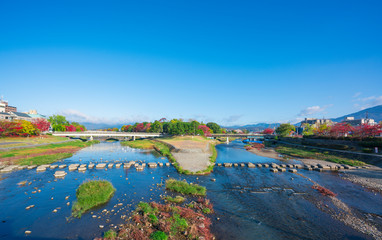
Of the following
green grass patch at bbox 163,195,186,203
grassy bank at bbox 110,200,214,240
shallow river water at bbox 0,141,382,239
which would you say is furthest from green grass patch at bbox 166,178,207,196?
grassy bank at bbox 110,200,214,240

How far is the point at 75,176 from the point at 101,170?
5087 millimetres

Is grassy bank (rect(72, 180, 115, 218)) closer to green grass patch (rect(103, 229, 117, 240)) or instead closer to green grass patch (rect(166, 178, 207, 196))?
green grass patch (rect(103, 229, 117, 240))

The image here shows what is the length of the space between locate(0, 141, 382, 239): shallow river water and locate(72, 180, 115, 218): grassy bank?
0.71 meters

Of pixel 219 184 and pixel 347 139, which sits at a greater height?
pixel 347 139

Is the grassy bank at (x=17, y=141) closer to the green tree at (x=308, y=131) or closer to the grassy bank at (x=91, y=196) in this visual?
the grassy bank at (x=91, y=196)

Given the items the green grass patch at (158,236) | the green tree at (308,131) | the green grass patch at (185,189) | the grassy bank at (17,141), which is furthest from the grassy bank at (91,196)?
the green tree at (308,131)

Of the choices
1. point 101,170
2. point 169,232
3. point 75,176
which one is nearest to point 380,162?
point 169,232

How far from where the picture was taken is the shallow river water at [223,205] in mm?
14164

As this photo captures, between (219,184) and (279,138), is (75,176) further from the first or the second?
(279,138)

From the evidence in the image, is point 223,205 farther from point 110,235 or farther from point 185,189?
point 110,235

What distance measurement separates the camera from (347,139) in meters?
57.3

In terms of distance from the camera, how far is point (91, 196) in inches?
734

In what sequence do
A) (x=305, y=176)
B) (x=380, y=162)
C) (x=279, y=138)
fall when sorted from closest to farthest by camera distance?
(x=305, y=176) → (x=380, y=162) → (x=279, y=138)

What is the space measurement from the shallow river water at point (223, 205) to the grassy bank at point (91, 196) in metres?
0.71
